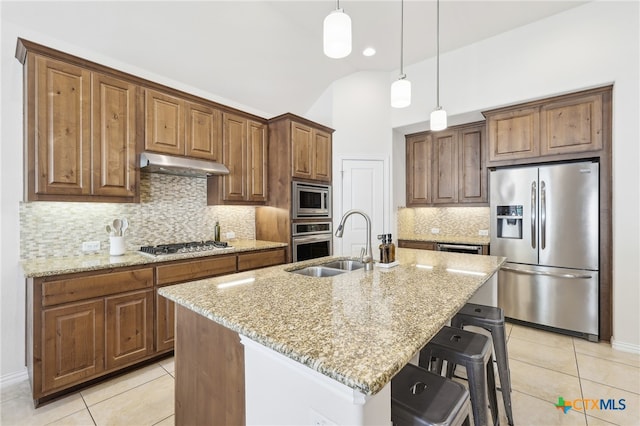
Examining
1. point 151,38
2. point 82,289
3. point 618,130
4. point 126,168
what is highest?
point 151,38

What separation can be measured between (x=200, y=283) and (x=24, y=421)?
1.58 metres

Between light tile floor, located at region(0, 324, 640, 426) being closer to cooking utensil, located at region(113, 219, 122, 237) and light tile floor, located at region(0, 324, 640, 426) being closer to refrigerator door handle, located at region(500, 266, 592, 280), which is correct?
refrigerator door handle, located at region(500, 266, 592, 280)

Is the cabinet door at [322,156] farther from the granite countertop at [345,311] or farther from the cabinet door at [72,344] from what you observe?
the cabinet door at [72,344]

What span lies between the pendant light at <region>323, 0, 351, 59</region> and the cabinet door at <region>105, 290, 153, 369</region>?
2292 millimetres

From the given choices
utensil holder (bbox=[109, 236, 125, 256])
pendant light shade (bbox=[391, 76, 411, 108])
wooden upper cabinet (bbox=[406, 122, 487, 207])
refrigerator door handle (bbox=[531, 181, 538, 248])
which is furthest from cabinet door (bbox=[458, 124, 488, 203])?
utensil holder (bbox=[109, 236, 125, 256])

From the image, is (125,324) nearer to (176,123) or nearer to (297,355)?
(176,123)

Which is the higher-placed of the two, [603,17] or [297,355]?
[603,17]

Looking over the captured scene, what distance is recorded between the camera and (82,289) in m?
2.04

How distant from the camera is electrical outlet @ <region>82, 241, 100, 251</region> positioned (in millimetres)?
2506

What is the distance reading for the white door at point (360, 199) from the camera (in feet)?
13.9

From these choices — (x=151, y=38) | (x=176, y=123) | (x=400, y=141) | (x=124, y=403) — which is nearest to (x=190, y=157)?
(x=176, y=123)

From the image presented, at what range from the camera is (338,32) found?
4.76 feet

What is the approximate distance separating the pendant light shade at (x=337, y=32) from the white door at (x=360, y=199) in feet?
9.09

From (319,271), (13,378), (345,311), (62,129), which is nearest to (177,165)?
(62,129)
